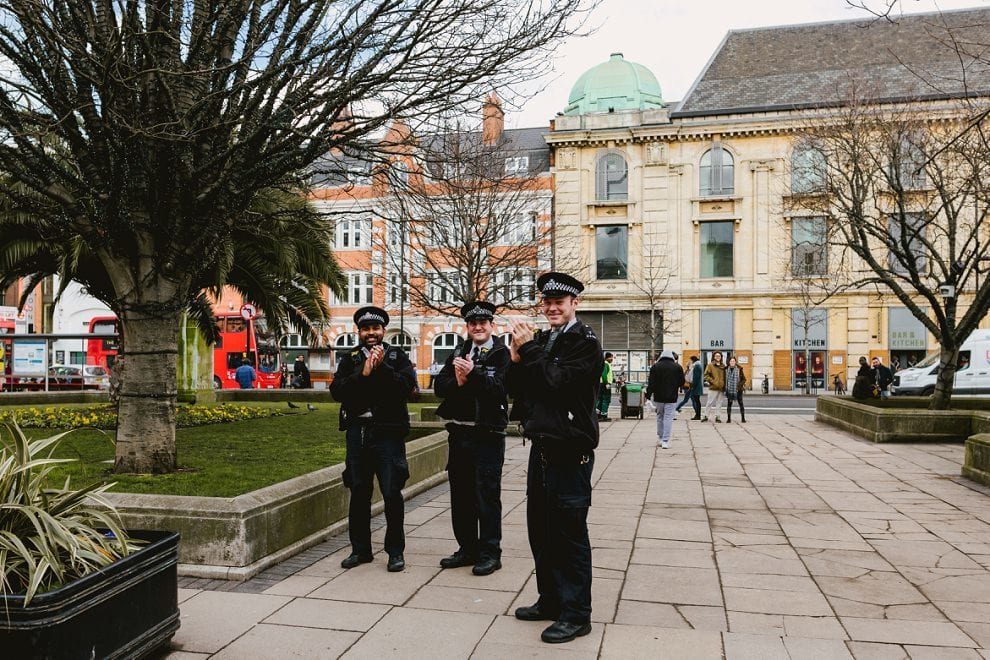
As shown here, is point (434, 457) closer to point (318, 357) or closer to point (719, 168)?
point (318, 357)

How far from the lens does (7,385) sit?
1199 inches

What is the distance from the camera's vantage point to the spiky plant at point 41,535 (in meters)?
3.55

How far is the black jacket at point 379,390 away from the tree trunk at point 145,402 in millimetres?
2348

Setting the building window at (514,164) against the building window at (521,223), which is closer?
the building window at (514,164)

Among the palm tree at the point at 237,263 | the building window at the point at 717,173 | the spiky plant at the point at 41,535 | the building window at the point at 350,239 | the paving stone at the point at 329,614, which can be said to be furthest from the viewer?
the building window at the point at 350,239

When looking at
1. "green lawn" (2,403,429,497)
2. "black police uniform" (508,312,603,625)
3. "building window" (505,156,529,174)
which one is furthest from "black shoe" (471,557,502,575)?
"building window" (505,156,529,174)

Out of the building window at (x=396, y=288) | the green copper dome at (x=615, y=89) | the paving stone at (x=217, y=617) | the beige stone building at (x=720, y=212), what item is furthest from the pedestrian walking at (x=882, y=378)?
the paving stone at (x=217, y=617)

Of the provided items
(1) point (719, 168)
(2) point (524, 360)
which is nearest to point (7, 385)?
(2) point (524, 360)

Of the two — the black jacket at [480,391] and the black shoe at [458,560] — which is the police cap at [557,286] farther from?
the black shoe at [458,560]

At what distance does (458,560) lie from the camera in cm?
598

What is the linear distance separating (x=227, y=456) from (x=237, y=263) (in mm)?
8045

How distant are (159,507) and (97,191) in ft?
10.5

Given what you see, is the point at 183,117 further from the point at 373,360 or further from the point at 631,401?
the point at 631,401

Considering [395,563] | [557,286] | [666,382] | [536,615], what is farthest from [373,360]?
[666,382]
